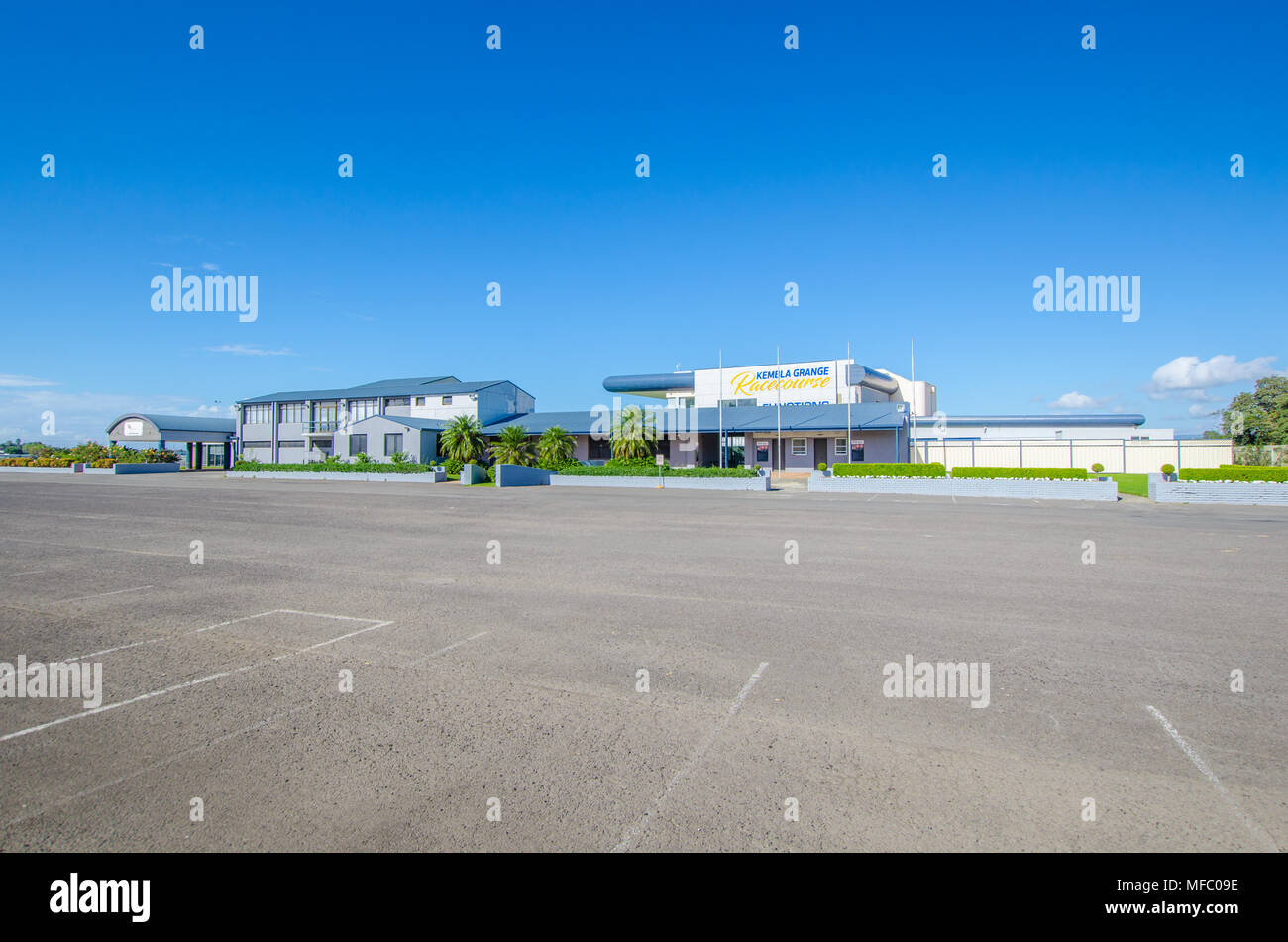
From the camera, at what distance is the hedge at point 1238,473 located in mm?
26219

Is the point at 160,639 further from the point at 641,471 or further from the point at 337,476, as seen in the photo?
the point at 337,476

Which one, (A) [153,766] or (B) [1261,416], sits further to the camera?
(B) [1261,416]

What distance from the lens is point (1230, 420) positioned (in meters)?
44.9

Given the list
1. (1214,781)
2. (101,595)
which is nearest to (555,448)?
(101,595)

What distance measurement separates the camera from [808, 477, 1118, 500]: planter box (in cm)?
2844

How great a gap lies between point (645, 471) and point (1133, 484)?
1057 inches

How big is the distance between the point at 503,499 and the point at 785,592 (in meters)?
19.6

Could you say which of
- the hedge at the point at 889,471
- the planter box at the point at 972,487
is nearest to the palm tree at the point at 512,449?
the planter box at the point at 972,487

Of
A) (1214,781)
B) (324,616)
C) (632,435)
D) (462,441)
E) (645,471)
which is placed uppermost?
(632,435)

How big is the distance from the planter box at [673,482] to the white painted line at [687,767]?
93.2 feet

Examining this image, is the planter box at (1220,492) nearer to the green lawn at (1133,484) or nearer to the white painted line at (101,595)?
the green lawn at (1133,484)

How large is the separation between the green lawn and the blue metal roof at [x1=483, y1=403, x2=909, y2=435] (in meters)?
12.0

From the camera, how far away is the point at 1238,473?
1062 inches
